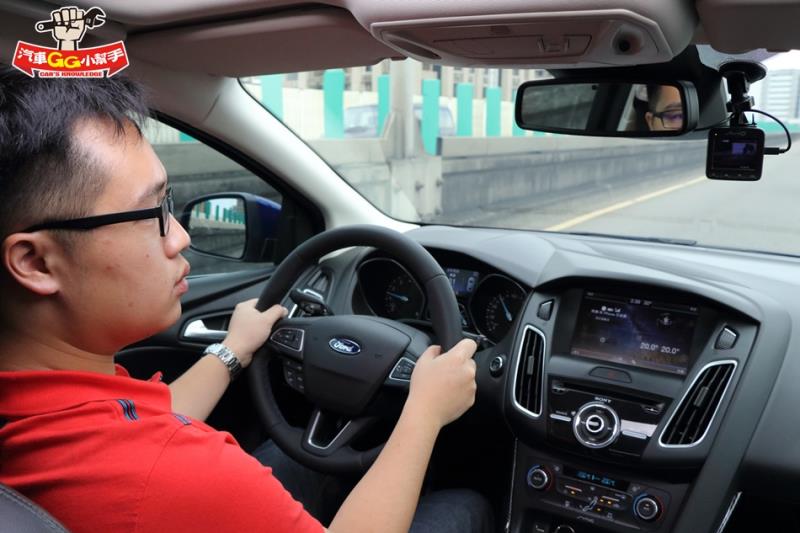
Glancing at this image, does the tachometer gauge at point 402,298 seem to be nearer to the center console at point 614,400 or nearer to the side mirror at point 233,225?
the center console at point 614,400

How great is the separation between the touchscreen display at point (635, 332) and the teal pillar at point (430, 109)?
7.93 m

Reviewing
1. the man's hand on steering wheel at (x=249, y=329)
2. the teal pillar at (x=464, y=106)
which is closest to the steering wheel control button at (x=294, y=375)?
the man's hand on steering wheel at (x=249, y=329)

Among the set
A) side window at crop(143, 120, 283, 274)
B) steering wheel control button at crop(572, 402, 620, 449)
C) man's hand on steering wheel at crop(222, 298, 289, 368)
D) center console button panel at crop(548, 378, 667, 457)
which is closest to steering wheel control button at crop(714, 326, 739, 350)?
center console button panel at crop(548, 378, 667, 457)

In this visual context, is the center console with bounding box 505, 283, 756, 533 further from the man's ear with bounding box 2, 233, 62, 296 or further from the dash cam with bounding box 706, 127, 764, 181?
the man's ear with bounding box 2, 233, 62, 296

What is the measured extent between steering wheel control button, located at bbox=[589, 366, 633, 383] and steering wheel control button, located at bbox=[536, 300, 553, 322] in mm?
228

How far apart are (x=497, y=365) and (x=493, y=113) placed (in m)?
8.50

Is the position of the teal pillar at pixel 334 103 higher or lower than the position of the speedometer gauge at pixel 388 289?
higher

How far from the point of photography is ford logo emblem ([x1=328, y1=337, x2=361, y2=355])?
2.11m

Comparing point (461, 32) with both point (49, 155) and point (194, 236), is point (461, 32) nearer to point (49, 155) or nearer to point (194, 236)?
point (49, 155)

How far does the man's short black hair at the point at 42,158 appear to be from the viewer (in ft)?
3.95

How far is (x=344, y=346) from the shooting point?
83.8 inches

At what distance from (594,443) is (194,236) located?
197 centimetres

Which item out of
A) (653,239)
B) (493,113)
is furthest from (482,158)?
(653,239)

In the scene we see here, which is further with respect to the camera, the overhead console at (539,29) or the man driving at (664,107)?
the man driving at (664,107)
